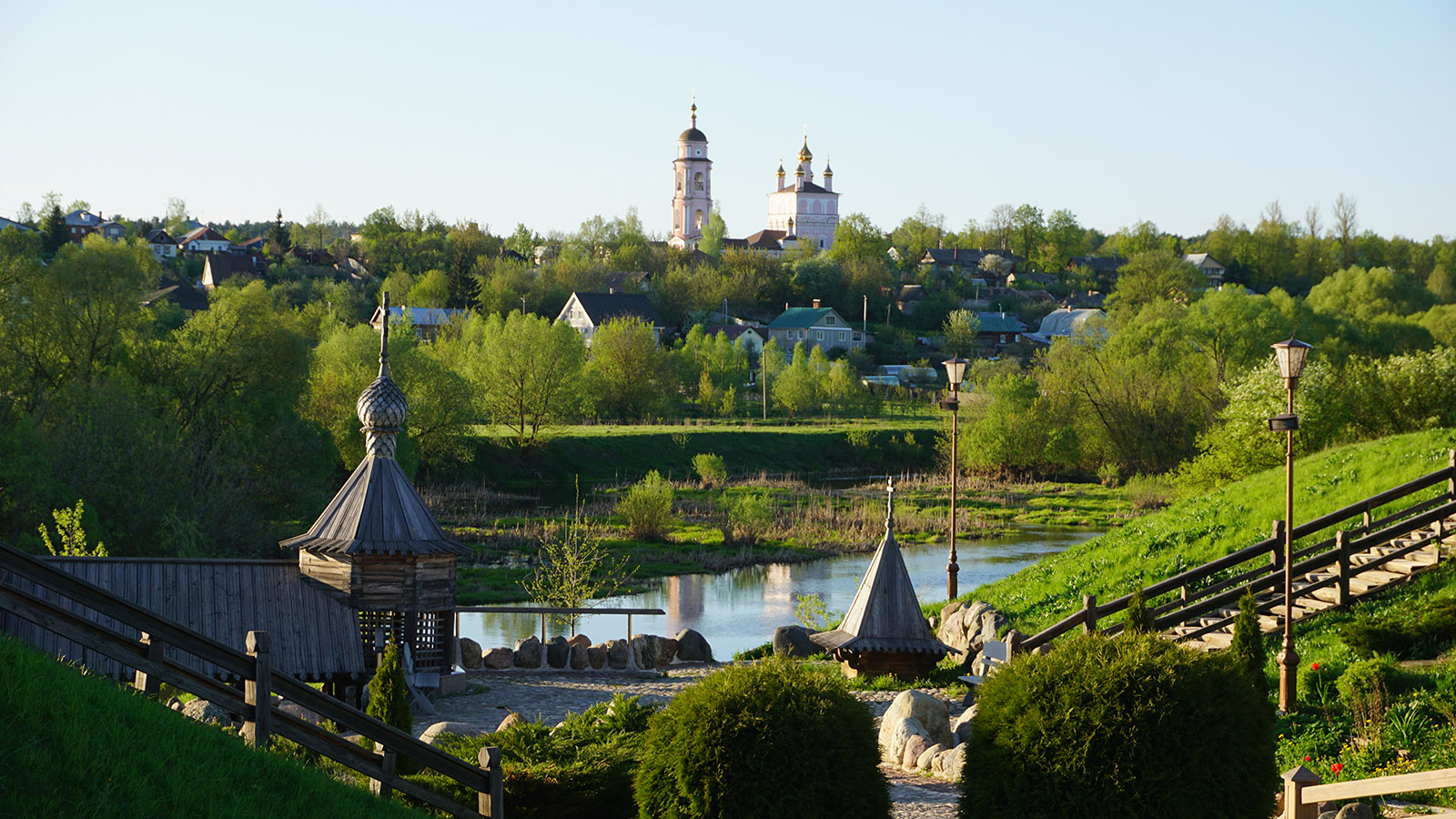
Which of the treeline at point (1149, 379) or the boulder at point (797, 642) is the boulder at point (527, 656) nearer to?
the boulder at point (797, 642)

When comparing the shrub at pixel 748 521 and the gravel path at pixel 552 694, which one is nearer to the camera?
the gravel path at pixel 552 694

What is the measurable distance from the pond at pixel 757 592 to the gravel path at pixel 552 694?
4714 mm

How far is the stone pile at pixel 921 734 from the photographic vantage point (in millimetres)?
12438

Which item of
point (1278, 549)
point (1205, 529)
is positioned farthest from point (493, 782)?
point (1205, 529)

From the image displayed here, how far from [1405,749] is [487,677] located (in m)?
12.3

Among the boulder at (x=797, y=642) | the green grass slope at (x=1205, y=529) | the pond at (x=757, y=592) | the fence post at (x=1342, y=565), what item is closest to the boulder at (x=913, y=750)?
the fence post at (x=1342, y=565)

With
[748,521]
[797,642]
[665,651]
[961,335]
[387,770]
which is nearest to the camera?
[387,770]

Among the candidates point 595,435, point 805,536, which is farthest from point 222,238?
point 805,536

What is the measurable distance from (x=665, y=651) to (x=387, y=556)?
514 cm

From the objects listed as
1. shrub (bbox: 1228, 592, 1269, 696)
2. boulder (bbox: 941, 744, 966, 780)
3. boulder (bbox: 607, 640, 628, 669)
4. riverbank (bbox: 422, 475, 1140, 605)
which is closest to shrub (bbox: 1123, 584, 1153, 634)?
shrub (bbox: 1228, 592, 1269, 696)

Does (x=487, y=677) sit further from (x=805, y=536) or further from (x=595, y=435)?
(x=595, y=435)

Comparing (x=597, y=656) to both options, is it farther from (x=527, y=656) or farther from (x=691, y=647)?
(x=691, y=647)

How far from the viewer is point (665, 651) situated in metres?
19.9

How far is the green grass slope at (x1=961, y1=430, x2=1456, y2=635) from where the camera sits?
778 inches
